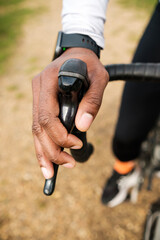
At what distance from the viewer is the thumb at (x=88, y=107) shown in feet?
1.74

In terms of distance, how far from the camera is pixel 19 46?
445 cm

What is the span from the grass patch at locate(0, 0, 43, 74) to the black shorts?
298 centimetres

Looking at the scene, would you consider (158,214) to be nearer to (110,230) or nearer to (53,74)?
(110,230)

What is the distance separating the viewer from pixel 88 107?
539 millimetres

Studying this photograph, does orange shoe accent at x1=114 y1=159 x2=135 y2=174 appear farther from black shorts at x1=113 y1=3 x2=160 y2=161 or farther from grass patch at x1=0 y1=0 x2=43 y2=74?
grass patch at x1=0 y1=0 x2=43 y2=74

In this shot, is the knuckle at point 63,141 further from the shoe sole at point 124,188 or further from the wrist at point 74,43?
the shoe sole at point 124,188

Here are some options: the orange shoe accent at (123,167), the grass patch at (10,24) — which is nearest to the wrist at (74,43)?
the orange shoe accent at (123,167)

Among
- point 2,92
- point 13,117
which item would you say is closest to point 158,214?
point 13,117

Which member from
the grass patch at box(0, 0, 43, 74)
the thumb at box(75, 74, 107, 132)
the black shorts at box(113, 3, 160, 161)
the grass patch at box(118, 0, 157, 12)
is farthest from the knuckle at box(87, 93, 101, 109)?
the grass patch at box(118, 0, 157, 12)

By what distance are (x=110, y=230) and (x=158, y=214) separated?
1.82 ft

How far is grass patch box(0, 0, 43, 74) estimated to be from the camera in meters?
4.23

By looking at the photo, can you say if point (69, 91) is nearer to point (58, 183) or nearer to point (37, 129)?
point (37, 129)

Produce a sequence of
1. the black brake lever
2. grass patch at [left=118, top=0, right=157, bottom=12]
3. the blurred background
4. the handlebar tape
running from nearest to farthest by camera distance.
Answer: the black brake lever, the handlebar tape, the blurred background, grass patch at [left=118, top=0, right=157, bottom=12]

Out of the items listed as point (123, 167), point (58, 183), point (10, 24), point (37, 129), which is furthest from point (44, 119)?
point (10, 24)
